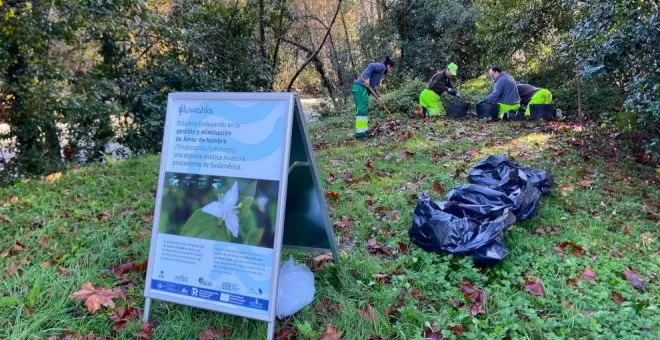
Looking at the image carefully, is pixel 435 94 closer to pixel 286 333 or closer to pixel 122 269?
pixel 122 269

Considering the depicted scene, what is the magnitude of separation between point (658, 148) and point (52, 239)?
6.26 metres

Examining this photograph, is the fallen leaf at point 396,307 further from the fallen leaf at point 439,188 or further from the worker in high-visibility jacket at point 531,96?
the worker in high-visibility jacket at point 531,96

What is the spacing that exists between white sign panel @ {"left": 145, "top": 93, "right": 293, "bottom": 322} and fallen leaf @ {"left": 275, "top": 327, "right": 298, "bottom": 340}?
337 mm

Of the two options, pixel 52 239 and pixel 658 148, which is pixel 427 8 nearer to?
pixel 658 148

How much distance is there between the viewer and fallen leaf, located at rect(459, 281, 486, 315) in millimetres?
2911

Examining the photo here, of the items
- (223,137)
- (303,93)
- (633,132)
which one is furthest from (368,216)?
(303,93)

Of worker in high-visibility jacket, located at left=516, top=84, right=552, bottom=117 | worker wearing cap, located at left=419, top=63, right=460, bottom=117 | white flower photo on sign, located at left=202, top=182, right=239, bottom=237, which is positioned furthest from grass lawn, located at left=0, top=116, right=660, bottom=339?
worker wearing cap, located at left=419, top=63, right=460, bottom=117

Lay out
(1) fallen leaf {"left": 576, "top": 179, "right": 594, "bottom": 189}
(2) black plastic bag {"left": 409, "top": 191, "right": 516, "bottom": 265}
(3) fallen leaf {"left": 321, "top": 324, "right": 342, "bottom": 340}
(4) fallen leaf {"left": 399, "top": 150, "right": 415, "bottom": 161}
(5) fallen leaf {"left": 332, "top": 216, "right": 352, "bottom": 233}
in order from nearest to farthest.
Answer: (3) fallen leaf {"left": 321, "top": 324, "right": 342, "bottom": 340}, (2) black plastic bag {"left": 409, "top": 191, "right": 516, "bottom": 265}, (5) fallen leaf {"left": 332, "top": 216, "right": 352, "bottom": 233}, (1) fallen leaf {"left": 576, "top": 179, "right": 594, "bottom": 189}, (4) fallen leaf {"left": 399, "top": 150, "right": 415, "bottom": 161}

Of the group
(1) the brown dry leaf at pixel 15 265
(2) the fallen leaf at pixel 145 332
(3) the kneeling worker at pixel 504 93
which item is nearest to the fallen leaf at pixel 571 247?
(2) the fallen leaf at pixel 145 332

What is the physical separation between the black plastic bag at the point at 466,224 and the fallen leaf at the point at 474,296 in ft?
1.02

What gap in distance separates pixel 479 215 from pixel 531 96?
802cm

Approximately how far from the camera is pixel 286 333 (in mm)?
2777

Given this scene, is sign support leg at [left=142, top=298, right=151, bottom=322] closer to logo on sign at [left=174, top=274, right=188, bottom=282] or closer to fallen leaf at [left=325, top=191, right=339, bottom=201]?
logo on sign at [left=174, top=274, right=188, bottom=282]

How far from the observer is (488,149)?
279 inches
